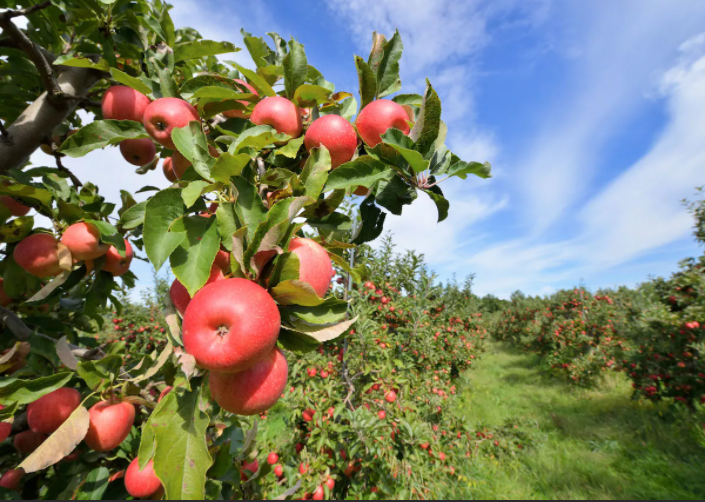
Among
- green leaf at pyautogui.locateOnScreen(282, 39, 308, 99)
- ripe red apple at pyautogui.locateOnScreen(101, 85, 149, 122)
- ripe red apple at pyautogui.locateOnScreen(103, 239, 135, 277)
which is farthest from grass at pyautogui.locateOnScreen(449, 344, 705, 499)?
ripe red apple at pyautogui.locateOnScreen(101, 85, 149, 122)

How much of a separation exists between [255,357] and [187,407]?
10.5 inches

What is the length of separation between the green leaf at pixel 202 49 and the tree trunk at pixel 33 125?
65 centimetres

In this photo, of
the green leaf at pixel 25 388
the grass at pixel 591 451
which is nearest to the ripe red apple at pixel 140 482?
the green leaf at pixel 25 388

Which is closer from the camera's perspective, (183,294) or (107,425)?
(183,294)

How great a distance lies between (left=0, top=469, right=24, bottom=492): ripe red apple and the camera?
1.62m

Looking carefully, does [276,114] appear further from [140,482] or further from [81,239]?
[140,482]

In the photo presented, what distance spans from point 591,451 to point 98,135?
26.9 ft

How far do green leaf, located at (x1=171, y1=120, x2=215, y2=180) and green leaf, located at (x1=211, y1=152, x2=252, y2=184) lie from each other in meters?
0.08

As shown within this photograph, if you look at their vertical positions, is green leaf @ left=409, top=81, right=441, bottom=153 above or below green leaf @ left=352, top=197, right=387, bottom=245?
above

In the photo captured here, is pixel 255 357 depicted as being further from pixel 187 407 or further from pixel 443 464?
pixel 443 464

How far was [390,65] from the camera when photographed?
3.40 feet

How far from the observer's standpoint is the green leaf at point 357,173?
0.86 metres

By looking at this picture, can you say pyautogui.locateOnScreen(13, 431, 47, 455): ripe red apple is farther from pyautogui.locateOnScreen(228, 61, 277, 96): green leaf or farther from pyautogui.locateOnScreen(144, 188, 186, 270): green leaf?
pyautogui.locateOnScreen(228, 61, 277, 96): green leaf

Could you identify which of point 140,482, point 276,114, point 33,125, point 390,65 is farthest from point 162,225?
point 33,125
